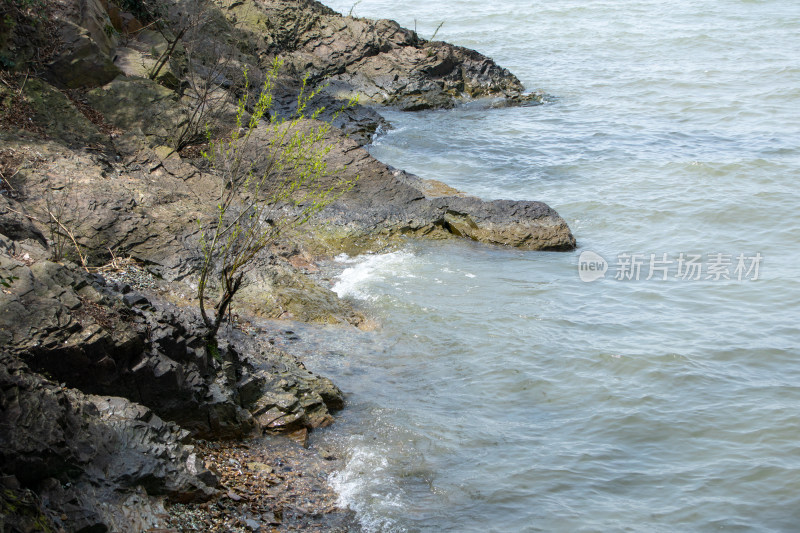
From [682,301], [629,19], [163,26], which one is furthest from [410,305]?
[629,19]

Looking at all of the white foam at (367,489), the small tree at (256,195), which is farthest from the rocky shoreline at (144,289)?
the small tree at (256,195)

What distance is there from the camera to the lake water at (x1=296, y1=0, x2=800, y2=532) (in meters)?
6.11

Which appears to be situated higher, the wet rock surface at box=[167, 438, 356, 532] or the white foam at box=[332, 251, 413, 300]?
the white foam at box=[332, 251, 413, 300]

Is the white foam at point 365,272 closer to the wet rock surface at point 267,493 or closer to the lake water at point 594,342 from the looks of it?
the lake water at point 594,342

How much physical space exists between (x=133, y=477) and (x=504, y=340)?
198 inches

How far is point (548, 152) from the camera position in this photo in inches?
647

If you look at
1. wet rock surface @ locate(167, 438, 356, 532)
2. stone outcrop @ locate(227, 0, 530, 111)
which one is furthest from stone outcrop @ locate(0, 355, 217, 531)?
stone outcrop @ locate(227, 0, 530, 111)

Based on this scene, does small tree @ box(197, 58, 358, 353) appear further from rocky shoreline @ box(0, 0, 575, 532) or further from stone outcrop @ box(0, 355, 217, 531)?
stone outcrop @ box(0, 355, 217, 531)

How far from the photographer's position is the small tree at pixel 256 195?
22.5ft

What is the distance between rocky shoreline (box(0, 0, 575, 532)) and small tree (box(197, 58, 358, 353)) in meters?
0.33

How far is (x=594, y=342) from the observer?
868 centimetres

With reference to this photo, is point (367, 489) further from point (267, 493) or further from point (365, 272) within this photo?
point (365, 272)

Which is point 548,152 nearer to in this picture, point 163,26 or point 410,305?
point 410,305

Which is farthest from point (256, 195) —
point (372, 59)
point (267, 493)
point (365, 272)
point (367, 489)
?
point (372, 59)
